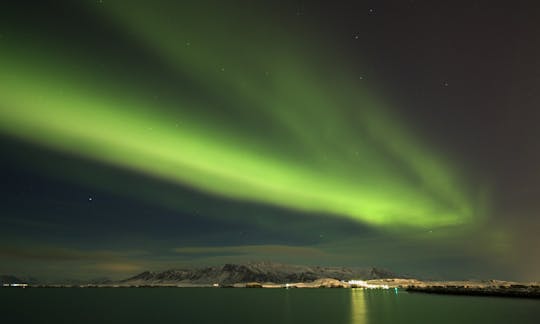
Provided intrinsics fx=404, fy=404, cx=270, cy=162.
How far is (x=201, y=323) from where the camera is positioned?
7838 centimetres

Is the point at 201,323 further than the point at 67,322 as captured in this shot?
No

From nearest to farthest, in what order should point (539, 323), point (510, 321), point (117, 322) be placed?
point (539, 323), point (510, 321), point (117, 322)

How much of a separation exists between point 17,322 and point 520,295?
194 m

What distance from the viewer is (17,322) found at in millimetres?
87938

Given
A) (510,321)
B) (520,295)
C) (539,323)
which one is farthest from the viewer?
(520,295)

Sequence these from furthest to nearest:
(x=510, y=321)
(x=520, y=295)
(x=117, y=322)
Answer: (x=520, y=295)
(x=117, y=322)
(x=510, y=321)

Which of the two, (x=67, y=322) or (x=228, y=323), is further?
(x=67, y=322)

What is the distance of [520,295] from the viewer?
182 meters

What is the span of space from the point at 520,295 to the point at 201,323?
16595 cm

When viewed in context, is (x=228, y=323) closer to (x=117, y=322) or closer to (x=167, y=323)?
(x=167, y=323)

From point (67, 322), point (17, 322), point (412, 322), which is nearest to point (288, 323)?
point (412, 322)

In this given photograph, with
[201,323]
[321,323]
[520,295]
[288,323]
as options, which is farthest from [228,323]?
[520,295]

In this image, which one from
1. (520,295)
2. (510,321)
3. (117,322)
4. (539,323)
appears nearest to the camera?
(539,323)

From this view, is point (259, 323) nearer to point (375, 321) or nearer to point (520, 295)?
point (375, 321)
